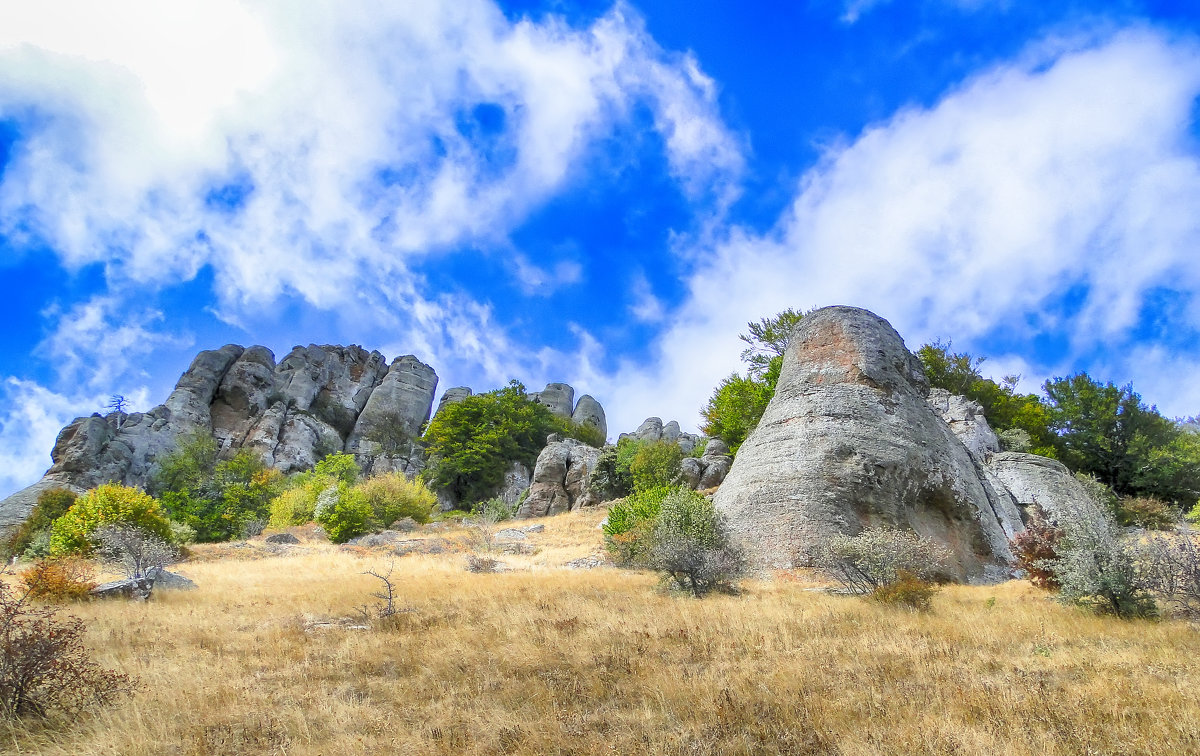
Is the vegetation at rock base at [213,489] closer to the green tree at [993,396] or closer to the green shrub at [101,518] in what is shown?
the green shrub at [101,518]

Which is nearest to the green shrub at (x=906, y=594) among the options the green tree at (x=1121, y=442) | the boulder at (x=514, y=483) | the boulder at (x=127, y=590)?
the boulder at (x=127, y=590)

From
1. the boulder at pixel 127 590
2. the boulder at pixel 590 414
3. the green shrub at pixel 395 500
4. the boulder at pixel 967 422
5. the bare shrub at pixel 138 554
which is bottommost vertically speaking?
the boulder at pixel 127 590

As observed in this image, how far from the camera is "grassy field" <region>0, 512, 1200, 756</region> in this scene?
4.35 m

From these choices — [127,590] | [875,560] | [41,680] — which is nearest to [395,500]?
[127,590]

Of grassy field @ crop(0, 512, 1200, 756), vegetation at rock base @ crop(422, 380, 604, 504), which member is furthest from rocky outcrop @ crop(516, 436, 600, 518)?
grassy field @ crop(0, 512, 1200, 756)

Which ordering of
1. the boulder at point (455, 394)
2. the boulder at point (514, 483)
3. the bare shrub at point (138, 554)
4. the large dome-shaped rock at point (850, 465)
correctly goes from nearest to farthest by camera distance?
the bare shrub at point (138, 554), the large dome-shaped rock at point (850, 465), the boulder at point (514, 483), the boulder at point (455, 394)

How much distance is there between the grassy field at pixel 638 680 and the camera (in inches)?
171

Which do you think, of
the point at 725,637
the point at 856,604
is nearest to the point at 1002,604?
the point at 856,604

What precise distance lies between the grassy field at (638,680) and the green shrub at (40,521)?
24.6m

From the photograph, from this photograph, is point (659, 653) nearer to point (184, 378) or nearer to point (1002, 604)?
point (1002, 604)

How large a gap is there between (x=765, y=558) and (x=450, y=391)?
53.0m

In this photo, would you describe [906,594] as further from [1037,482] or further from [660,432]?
[660,432]

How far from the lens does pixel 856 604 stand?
10.1 meters

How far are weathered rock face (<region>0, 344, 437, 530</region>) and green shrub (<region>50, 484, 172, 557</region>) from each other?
18738 mm
